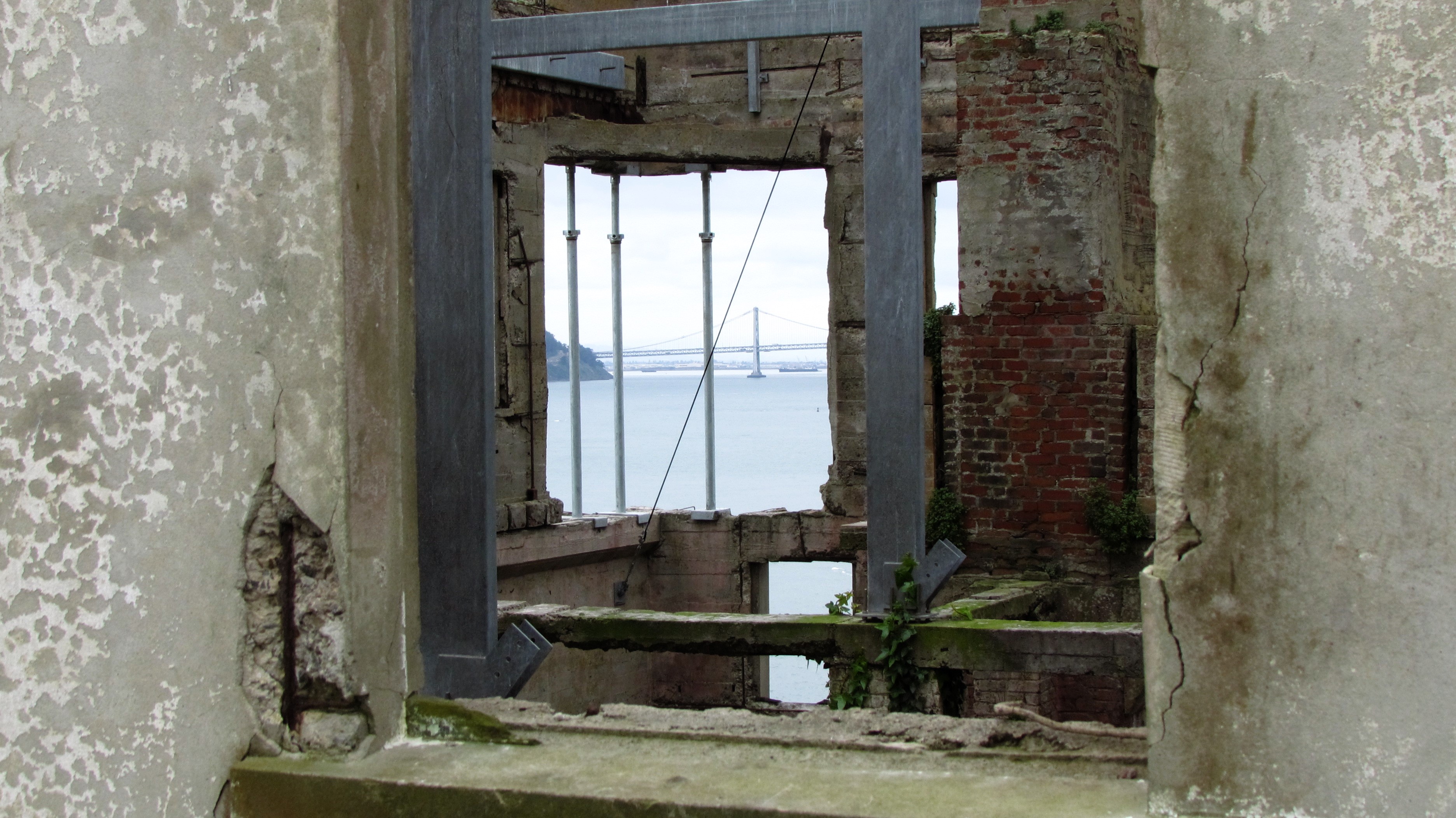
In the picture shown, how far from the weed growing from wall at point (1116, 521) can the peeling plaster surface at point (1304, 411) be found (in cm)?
609

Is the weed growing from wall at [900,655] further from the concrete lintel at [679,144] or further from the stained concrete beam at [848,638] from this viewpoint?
the concrete lintel at [679,144]

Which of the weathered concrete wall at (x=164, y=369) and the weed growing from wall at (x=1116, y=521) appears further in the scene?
the weed growing from wall at (x=1116, y=521)

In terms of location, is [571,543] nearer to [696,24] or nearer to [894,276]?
[894,276]

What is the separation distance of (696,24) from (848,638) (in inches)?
109

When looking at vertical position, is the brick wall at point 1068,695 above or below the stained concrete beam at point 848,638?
below

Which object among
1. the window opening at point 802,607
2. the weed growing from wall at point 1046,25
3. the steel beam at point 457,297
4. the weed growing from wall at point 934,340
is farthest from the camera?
the window opening at point 802,607

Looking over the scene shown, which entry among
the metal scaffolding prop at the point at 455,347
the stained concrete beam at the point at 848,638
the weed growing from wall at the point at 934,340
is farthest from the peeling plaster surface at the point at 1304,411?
the weed growing from wall at the point at 934,340

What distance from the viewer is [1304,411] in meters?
1.90

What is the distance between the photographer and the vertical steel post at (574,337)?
10.7 meters

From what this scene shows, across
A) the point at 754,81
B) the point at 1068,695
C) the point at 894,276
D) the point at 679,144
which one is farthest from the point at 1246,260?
the point at 754,81

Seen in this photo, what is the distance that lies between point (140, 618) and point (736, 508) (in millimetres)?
9185

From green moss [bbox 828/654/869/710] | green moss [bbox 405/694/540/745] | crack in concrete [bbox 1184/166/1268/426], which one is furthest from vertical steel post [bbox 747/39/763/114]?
crack in concrete [bbox 1184/166/1268/426]

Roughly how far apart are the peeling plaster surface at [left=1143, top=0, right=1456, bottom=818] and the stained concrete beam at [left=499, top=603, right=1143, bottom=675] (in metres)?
3.19

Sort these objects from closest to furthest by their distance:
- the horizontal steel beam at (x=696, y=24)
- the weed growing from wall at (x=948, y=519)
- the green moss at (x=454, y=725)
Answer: the green moss at (x=454, y=725)
the horizontal steel beam at (x=696, y=24)
the weed growing from wall at (x=948, y=519)
